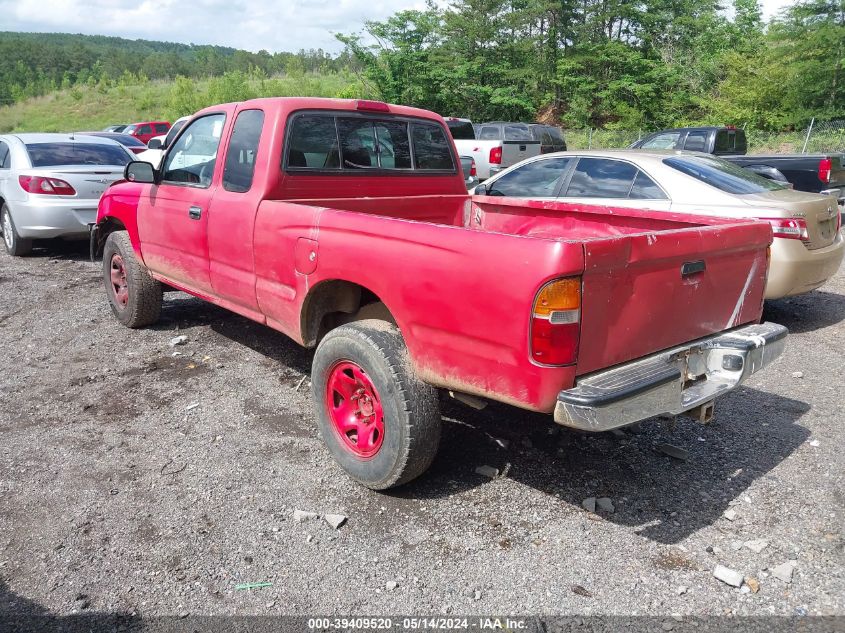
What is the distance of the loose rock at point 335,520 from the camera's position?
3139 mm

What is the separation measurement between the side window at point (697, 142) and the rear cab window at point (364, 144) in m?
10.1

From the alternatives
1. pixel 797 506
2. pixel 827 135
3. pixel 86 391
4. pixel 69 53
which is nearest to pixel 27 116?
pixel 69 53

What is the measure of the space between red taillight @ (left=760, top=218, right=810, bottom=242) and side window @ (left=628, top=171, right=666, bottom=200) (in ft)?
3.26

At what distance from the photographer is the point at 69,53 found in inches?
3895

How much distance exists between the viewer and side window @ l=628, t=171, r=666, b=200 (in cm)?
638

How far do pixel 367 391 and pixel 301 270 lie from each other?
0.81 meters

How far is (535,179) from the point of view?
734cm

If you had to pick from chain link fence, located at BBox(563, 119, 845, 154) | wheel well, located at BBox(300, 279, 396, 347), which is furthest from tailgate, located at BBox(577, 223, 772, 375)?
chain link fence, located at BBox(563, 119, 845, 154)

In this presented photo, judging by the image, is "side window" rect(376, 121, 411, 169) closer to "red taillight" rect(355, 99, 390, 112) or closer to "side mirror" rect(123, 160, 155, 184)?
"red taillight" rect(355, 99, 390, 112)

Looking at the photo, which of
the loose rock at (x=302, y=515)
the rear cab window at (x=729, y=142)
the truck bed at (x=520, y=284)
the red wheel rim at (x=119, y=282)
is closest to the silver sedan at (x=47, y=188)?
the red wheel rim at (x=119, y=282)

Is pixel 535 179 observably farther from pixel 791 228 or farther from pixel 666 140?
pixel 666 140

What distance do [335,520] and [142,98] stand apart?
6102cm

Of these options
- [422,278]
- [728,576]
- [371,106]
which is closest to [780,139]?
[371,106]

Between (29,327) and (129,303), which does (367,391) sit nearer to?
(129,303)
